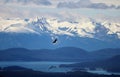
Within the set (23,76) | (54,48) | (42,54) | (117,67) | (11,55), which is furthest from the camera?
(54,48)

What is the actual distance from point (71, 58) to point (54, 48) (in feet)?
97.2

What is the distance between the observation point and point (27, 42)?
632 ft

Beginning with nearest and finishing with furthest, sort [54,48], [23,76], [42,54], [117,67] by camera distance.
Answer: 1. [23,76]
2. [117,67]
3. [42,54]
4. [54,48]

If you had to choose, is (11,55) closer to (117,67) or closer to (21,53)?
(21,53)

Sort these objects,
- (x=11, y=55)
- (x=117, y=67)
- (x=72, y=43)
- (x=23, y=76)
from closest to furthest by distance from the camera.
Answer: (x=23, y=76)
(x=117, y=67)
(x=11, y=55)
(x=72, y=43)

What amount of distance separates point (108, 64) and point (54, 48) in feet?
192

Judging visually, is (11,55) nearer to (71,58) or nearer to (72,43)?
(71,58)

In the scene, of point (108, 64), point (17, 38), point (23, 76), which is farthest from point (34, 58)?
point (17, 38)

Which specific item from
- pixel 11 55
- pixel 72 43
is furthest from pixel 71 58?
pixel 72 43

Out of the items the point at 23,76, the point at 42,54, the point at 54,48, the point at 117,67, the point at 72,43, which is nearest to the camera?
the point at 23,76

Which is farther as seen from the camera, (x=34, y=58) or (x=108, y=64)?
(x=34, y=58)

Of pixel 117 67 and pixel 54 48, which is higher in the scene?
pixel 54 48

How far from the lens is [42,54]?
439 feet

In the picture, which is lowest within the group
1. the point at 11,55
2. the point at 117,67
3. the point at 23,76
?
the point at 23,76
